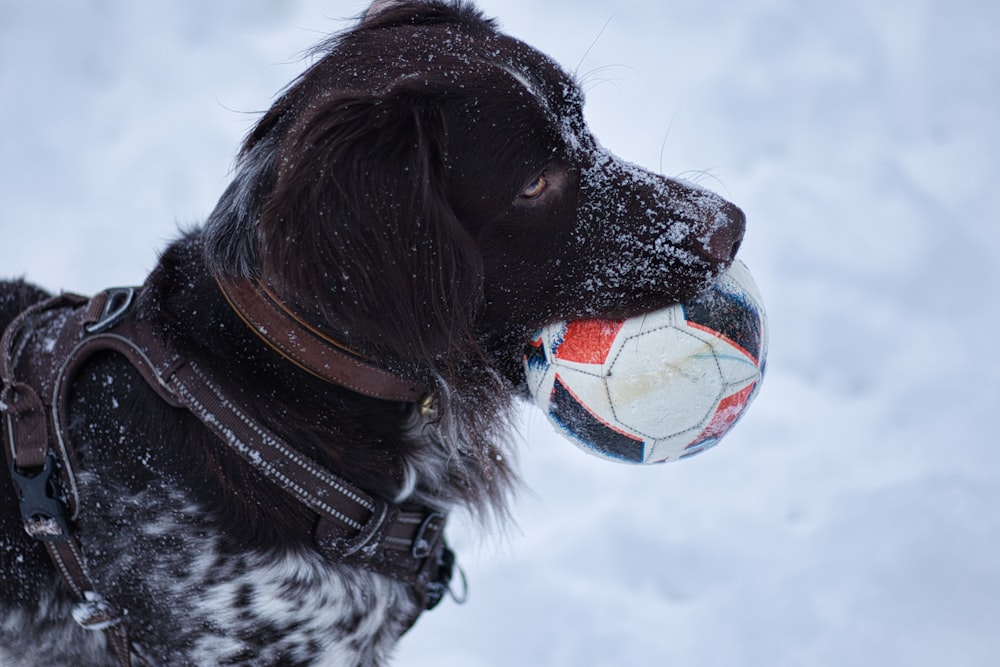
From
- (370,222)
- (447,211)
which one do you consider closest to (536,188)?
(447,211)

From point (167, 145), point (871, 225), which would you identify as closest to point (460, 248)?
point (871, 225)

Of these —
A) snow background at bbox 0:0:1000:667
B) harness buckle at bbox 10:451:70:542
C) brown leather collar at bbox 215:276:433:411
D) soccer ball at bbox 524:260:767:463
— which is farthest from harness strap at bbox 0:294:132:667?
soccer ball at bbox 524:260:767:463

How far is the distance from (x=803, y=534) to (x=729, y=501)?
245mm

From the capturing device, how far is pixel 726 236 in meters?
1.82

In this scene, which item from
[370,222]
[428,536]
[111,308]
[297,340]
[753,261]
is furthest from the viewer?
[753,261]

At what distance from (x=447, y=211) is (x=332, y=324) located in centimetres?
30

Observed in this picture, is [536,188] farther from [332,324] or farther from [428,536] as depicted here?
[428,536]

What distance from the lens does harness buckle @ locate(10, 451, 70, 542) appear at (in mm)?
1850

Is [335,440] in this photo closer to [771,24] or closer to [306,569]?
[306,569]

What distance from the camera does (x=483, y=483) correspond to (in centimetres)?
220

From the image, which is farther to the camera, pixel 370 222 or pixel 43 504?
pixel 43 504

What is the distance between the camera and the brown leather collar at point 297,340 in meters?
1.81

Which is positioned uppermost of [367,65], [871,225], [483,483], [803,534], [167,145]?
[871,225]

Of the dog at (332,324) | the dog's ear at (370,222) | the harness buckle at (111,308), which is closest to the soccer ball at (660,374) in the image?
the dog at (332,324)
